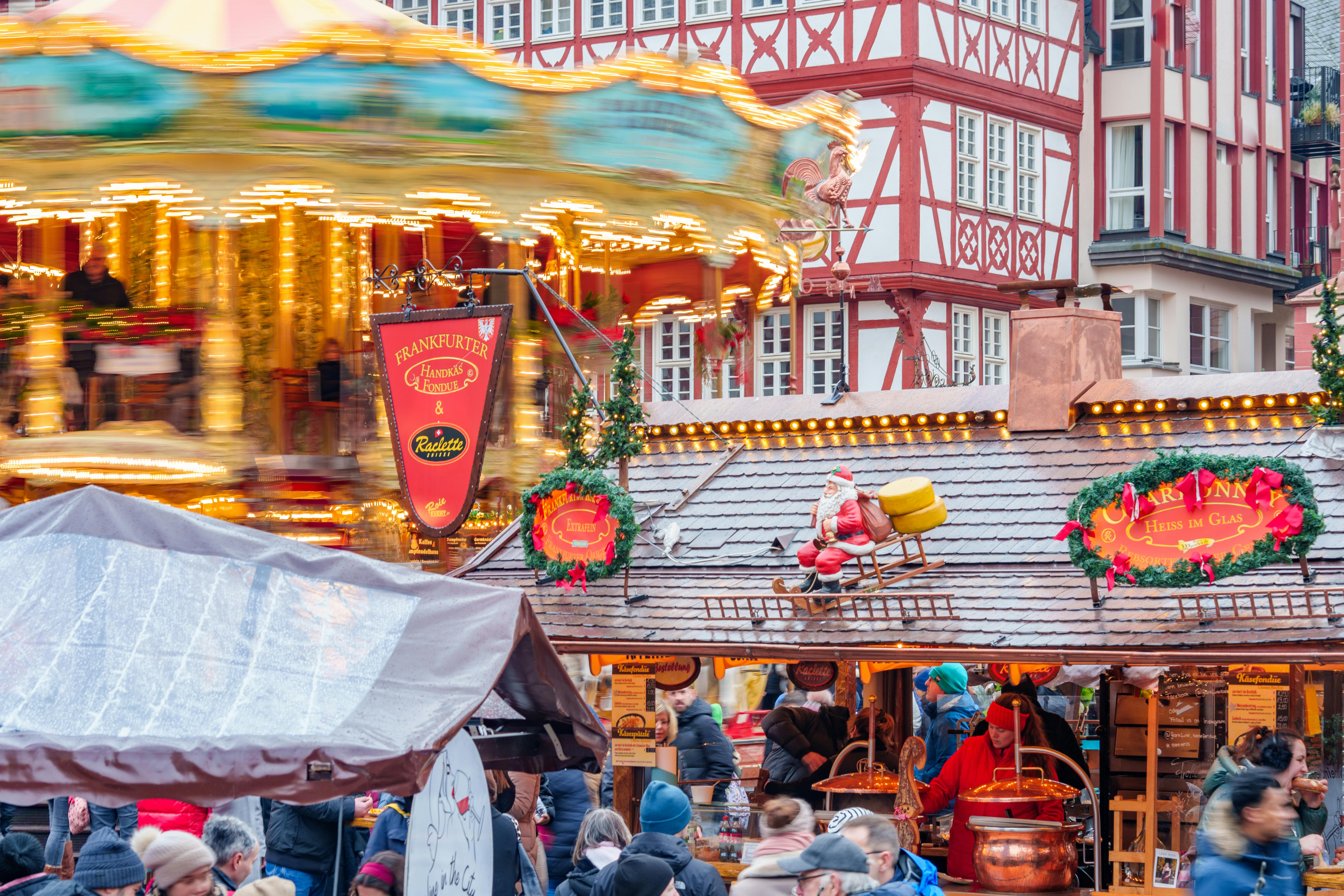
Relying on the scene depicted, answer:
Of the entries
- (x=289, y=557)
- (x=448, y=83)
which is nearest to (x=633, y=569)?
(x=448, y=83)

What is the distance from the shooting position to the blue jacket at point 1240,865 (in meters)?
6.17

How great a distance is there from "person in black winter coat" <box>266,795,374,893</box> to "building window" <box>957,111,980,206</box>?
17.0m

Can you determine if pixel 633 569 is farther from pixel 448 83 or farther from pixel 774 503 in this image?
pixel 448 83

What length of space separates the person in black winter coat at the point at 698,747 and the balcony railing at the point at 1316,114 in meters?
20.7

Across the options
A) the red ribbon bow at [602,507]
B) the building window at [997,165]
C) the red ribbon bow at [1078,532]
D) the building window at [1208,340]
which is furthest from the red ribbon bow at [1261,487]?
the building window at [1208,340]

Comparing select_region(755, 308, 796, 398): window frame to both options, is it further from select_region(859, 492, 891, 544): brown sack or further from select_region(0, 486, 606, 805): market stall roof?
select_region(0, 486, 606, 805): market stall roof

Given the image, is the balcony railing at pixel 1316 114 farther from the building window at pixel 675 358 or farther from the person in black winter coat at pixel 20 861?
the person in black winter coat at pixel 20 861

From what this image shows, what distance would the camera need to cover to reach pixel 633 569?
41.3ft

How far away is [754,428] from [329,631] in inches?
263

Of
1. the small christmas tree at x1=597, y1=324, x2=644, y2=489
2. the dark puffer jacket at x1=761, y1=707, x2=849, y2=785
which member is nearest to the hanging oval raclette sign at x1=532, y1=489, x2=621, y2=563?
the small christmas tree at x1=597, y1=324, x2=644, y2=489

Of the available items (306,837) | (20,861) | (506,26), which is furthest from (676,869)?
(506,26)

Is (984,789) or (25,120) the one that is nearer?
(984,789)

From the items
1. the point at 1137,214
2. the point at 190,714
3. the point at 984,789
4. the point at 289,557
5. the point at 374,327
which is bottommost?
the point at 984,789

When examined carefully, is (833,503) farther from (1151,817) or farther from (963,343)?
(963,343)
